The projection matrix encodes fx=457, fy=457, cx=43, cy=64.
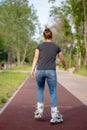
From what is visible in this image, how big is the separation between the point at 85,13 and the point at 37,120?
157 ft

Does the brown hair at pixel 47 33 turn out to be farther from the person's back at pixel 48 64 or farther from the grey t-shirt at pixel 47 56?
the grey t-shirt at pixel 47 56

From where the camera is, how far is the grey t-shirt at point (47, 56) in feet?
34.9

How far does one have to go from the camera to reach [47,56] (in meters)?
10.6

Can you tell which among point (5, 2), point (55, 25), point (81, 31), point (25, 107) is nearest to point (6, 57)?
point (5, 2)

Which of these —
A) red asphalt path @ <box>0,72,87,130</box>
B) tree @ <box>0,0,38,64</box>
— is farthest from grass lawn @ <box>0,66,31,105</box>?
tree @ <box>0,0,38,64</box>

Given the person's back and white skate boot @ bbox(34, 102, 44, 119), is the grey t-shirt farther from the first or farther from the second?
white skate boot @ bbox(34, 102, 44, 119)

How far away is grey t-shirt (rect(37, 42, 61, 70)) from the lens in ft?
34.9

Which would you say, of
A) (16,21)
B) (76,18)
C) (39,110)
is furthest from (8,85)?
(16,21)

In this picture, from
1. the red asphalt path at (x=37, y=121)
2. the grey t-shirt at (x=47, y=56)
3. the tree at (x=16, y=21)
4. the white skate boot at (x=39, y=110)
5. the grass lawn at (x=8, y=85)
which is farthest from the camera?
the tree at (x=16, y=21)

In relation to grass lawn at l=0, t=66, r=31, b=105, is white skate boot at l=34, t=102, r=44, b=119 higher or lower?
higher

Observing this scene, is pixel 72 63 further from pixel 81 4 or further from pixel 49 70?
pixel 49 70

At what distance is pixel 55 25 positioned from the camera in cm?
9050

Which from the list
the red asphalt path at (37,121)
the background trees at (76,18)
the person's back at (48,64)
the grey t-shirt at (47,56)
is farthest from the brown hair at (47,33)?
the background trees at (76,18)

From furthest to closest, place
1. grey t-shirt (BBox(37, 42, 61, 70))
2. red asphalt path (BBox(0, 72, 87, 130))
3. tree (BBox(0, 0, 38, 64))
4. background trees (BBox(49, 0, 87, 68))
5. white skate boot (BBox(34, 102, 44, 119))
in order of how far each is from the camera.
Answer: tree (BBox(0, 0, 38, 64)) < background trees (BBox(49, 0, 87, 68)) < white skate boot (BBox(34, 102, 44, 119)) < grey t-shirt (BBox(37, 42, 61, 70)) < red asphalt path (BBox(0, 72, 87, 130))
